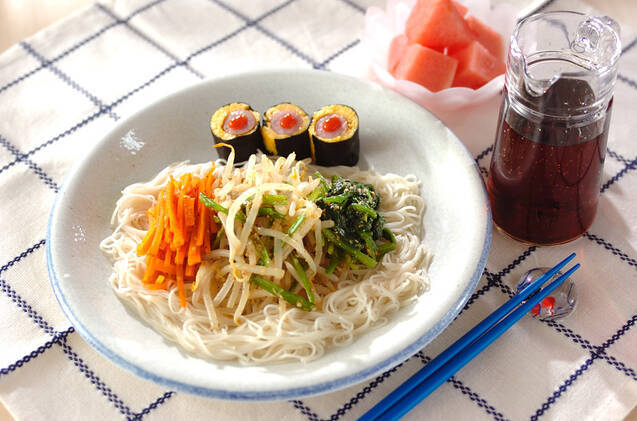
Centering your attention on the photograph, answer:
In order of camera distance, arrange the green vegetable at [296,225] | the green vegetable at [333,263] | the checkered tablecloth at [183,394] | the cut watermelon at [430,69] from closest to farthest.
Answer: the checkered tablecloth at [183,394]
the green vegetable at [296,225]
the green vegetable at [333,263]
the cut watermelon at [430,69]

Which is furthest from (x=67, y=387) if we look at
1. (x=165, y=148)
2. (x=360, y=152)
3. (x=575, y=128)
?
(x=575, y=128)

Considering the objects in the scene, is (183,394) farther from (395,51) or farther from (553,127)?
(395,51)

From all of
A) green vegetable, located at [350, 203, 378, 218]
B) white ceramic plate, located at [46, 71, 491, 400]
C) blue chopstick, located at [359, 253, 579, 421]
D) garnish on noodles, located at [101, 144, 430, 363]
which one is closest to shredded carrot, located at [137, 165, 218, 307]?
garnish on noodles, located at [101, 144, 430, 363]

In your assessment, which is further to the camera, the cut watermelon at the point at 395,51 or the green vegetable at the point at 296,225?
the cut watermelon at the point at 395,51

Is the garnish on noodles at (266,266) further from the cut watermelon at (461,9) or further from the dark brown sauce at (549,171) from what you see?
the cut watermelon at (461,9)

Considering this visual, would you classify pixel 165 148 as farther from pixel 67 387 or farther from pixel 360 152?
pixel 67 387

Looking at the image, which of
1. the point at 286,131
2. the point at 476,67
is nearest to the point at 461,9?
the point at 476,67

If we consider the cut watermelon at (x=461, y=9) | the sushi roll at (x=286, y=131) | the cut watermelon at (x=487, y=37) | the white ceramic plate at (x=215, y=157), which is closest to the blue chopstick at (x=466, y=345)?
the white ceramic plate at (x=215, y=157)
